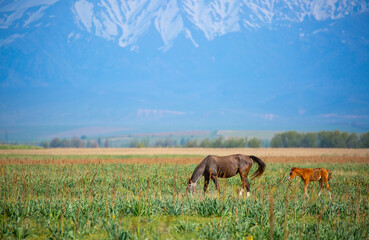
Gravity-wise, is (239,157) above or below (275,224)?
above

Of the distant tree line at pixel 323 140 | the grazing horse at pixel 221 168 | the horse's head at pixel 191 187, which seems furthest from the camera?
the distant tree line at pixel 323 140

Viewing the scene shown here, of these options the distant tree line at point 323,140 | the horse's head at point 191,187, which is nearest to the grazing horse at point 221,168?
the horse's head at point 191,187

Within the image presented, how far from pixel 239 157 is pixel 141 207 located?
24.4 feet

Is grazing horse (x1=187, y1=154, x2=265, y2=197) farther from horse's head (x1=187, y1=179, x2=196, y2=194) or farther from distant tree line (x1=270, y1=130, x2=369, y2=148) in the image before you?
distant tree line (x1=270, y1=130, x2=369, y2=148)

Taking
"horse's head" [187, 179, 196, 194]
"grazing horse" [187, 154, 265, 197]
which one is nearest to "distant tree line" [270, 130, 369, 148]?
"grazing horse" [187, 154, 265, 197]

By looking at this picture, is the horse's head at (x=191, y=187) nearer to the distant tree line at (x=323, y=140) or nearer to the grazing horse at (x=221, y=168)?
the grazing horse at (x=221, y=168)

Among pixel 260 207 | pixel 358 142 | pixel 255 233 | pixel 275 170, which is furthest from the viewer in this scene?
pixel 358 142

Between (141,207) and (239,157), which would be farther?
(239,157)

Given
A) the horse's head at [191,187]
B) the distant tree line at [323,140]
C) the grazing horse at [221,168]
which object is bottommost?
the horse's head at [191,187]

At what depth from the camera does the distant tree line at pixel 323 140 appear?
126 meters

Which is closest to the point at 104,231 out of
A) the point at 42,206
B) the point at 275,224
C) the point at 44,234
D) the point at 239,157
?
the point at 44,234

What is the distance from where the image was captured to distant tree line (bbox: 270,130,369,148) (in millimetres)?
125881

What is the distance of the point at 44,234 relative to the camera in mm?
11203

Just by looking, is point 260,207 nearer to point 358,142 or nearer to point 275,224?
point 275,224
